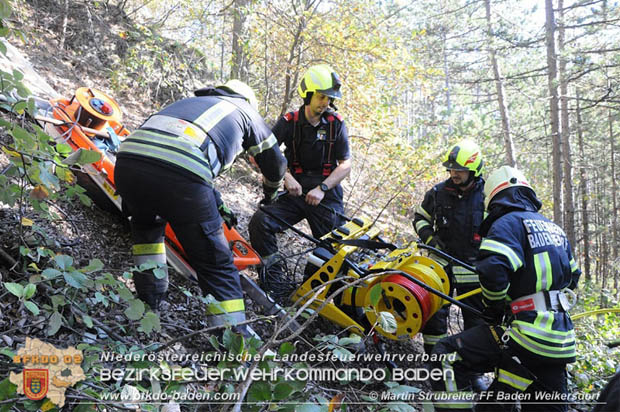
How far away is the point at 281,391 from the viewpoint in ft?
4.76

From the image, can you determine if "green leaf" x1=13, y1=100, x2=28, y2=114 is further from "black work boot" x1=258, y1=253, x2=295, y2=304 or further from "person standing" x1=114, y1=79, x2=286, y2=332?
"black work boot" x1=258, y1=253, x2=295, y2=304

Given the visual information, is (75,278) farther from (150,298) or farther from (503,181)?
(503,181)

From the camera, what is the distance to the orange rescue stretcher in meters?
3.80

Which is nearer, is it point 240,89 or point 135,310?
point 135,310

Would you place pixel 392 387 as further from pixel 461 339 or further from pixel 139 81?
pixel 139 81

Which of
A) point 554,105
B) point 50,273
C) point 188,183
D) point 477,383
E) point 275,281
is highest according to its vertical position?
point 554,105

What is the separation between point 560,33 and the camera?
14.0 meters

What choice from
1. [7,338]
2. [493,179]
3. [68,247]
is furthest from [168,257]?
A: [493,179]

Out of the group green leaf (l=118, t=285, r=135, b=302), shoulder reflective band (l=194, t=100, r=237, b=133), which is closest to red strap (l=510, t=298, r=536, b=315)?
shoulder reflective band (l=194, t=100, r=237, b=133)

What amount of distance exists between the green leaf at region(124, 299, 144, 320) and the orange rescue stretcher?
1938 millimetres

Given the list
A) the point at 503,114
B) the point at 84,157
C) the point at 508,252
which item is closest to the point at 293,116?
the point at 508,252

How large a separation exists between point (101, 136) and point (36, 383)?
129 inches

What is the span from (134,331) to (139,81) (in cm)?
584

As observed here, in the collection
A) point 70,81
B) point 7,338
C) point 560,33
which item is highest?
point 560,33
